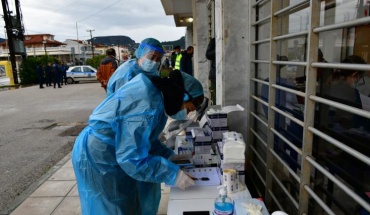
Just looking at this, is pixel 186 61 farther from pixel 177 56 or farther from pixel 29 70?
pixel 29 70

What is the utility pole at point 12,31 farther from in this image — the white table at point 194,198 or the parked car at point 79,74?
the white table at point 194,198

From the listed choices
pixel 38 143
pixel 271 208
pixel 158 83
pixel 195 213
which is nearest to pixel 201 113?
pixel 271 208

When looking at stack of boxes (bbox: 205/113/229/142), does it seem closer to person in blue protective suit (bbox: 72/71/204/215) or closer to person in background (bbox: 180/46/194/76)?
person in blue protective suit (bbox: 72/71/204/215)

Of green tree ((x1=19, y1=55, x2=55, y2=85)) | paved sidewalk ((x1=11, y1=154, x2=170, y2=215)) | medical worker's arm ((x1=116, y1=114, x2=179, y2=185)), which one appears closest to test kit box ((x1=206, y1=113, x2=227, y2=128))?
medical worker's arm ((x1=116, y1=114, x2=179, y2=185))

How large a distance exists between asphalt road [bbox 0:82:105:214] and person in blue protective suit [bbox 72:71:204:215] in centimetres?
235

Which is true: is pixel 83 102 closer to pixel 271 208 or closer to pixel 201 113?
pixel 201 113

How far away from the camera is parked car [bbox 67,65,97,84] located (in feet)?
74.7

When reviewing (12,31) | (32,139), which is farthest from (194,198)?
(12,31)

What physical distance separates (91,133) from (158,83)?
0.59 metres

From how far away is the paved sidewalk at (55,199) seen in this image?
355cm

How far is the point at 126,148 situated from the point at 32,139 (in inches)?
246

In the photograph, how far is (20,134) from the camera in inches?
293

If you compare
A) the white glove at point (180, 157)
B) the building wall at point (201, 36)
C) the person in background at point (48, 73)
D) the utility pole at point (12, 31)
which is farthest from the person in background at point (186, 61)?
the utility pole at point (12, 31)

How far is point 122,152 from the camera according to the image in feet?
5.66
